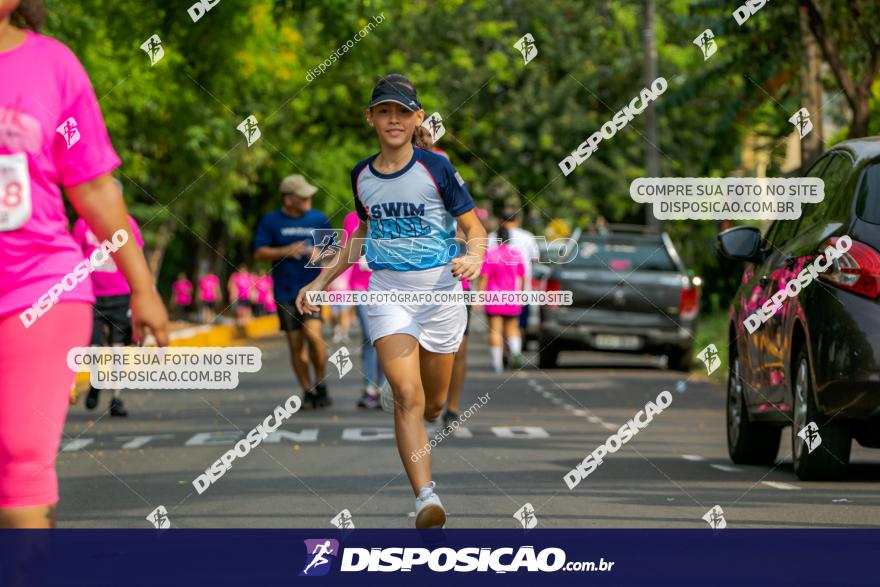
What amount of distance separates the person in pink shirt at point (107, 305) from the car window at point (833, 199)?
Result: 20.4ft

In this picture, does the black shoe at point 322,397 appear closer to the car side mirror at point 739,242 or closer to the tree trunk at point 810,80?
the tree trunk at point 810,80

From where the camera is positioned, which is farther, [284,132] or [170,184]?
[284,132]

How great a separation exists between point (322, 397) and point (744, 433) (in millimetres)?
6202

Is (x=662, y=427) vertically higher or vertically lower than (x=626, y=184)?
lower

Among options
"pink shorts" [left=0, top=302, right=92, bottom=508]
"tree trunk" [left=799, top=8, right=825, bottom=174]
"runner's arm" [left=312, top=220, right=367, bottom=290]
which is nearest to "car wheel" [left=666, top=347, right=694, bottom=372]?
"tree trunk" [left=799, top=8, right=825, bottom=174]

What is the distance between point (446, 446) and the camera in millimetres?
12523

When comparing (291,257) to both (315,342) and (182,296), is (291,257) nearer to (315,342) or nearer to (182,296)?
(315,342)

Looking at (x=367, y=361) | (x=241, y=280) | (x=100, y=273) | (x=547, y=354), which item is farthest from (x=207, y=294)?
(x=100, y=273)

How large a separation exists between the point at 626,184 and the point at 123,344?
30728 mm

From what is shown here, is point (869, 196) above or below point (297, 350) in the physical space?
below

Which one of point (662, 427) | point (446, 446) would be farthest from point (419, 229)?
point (662, 427)

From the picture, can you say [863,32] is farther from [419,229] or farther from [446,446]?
[419,229]

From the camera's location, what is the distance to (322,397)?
16656 millimetres

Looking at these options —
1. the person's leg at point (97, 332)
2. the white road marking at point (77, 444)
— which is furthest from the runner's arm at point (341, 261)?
the person's leg at point (97, 332)
